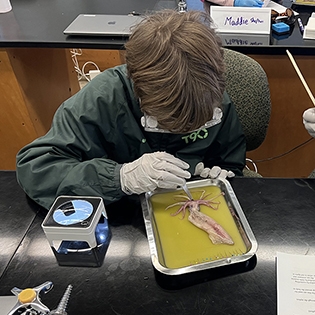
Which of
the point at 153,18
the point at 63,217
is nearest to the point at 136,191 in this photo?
the point at 63,217

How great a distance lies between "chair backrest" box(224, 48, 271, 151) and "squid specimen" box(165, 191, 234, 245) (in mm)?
422

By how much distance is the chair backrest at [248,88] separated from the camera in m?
1.21

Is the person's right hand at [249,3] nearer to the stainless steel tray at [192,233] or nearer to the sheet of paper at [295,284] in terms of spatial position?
the stainless steel tray at [192,233]

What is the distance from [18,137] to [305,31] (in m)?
1.55

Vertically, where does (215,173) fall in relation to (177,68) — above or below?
below

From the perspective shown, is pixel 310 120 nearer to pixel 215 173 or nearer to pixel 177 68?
pixel 215 173

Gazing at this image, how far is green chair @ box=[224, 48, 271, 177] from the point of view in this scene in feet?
3.97

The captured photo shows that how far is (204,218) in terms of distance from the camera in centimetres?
87

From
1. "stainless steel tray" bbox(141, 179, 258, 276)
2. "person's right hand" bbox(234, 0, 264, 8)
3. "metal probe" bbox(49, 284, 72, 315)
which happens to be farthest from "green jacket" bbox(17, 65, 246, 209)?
"person's right hand" bbox(234, 0, 264, 8)

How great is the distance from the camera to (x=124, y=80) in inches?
40.3

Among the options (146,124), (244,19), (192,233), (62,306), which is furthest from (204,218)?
(244,19)

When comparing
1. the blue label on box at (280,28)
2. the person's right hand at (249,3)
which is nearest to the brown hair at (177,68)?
the blue label on box at (280,28)

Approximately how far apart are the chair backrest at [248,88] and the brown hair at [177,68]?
0.39 meters

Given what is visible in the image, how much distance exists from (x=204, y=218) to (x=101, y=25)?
1.17m
